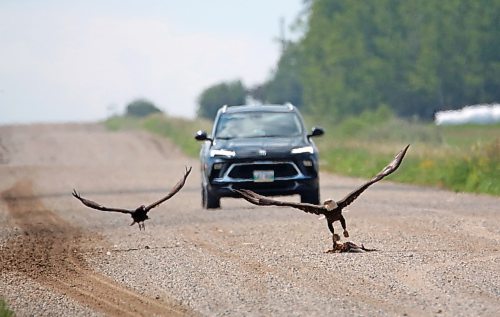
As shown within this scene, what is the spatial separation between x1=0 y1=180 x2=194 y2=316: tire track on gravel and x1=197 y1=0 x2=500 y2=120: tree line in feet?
178

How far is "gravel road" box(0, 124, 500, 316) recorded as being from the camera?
10.2 m

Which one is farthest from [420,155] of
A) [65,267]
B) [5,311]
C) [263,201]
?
[5,311]

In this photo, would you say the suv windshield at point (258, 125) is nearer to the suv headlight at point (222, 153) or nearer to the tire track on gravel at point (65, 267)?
the suv headlight at point (222, 153)

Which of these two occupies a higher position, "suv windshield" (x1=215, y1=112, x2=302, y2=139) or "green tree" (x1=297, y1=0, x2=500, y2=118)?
"suv windshield" (x1=215, y1=112, x2=302, y2=139)

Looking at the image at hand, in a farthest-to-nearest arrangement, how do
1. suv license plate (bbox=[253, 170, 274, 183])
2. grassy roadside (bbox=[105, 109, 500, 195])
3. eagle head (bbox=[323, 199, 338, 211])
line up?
grassy roadside (bbox=[105, 109, 500, 195])
suv license plate (bbox=[253, 170, 274, 183])
eagle head (bbox=[323, 199, 338, 211])

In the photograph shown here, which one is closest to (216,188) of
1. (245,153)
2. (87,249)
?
(245,153)

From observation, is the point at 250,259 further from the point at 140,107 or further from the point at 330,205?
the point at 140,107

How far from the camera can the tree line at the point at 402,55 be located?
73.6 meters

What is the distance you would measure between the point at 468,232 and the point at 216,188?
225 inches

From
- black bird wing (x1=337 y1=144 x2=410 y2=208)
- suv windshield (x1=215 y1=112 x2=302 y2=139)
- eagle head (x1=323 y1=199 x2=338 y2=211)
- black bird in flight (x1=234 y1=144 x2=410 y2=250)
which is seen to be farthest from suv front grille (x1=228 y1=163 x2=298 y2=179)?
black bird wing (x1=337 y1=144 x2=410 y2=208)

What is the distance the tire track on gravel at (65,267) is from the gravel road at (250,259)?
16 mm

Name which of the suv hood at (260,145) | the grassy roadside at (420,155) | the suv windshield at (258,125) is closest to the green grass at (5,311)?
the suv hood at (260,145)

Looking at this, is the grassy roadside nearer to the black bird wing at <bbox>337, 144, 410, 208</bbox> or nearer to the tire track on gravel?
the tire track on gravel

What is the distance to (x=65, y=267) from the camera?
13453 mm
